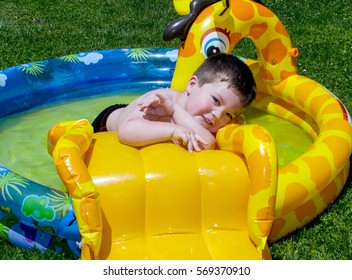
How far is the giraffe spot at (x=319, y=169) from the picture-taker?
3.12m

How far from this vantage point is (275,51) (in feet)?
13.9

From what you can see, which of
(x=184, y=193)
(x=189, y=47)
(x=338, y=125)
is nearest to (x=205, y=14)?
(x=189, y=47)

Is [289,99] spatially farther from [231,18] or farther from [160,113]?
[160,113]

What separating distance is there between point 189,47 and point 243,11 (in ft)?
1.41

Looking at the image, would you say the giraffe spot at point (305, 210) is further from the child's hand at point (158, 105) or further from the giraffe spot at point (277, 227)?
the child's hand at point (158, 105)

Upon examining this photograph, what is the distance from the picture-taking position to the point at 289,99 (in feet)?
13.9

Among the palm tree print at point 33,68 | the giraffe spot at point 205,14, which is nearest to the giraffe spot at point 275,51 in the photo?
the giraffe spot at point 205,14

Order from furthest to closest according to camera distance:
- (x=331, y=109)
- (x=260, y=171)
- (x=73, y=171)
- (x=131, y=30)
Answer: (x=131, y=30) < (x=331, y=109) < (x=260, y=171) < (x=73, y=171)

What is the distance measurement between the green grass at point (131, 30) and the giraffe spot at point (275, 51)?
2.44 feet

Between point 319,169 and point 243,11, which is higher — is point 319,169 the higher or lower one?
the lower one

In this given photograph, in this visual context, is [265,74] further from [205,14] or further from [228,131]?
[228,131]

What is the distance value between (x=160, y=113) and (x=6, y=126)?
152 cm

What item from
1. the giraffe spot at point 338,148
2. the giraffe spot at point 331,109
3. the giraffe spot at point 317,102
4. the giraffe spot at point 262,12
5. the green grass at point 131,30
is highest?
the giraffe spot at point 262,12
